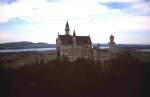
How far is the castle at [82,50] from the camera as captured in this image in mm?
10516

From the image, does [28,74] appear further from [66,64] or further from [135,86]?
[135,86]

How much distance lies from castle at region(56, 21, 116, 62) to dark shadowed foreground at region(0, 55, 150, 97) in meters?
0.56

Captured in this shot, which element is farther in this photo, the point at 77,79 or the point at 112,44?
the point at 112,44

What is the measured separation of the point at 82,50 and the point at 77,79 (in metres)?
2.40

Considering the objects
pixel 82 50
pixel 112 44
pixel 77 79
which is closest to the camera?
pixel 77 79

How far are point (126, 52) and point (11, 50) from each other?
4.96 meters

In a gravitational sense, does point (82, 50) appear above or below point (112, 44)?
below

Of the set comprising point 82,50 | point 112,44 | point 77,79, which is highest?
point 112,44

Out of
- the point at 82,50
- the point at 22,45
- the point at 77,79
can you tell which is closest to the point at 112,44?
the point at 82,50

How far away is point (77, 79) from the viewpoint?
931 centimetres

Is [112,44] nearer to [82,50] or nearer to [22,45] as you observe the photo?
[82,50]

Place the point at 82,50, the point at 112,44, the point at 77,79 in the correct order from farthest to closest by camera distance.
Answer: the point at 82,50
the point at 112,44
the point at 77,79

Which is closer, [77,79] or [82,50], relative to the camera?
[77,79]

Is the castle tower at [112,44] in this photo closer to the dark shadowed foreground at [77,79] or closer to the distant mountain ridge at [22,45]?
the dark shadowed foreground at [77,79]
